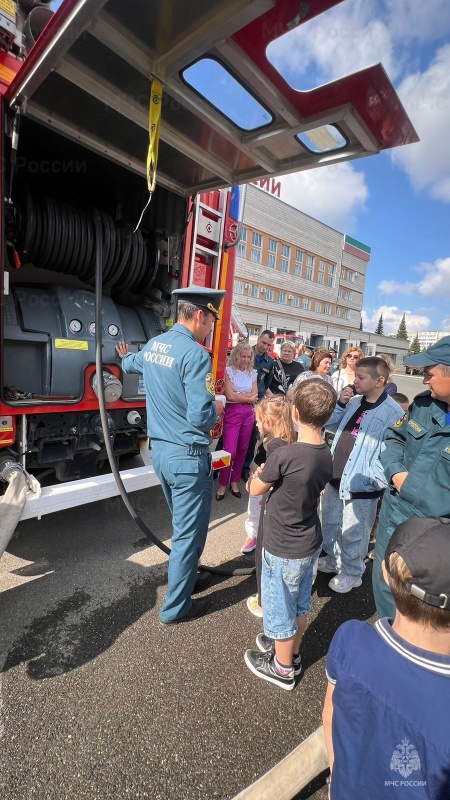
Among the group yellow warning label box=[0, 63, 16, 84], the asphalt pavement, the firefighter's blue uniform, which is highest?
yellow warning label box=[0, 63, 16, 84]

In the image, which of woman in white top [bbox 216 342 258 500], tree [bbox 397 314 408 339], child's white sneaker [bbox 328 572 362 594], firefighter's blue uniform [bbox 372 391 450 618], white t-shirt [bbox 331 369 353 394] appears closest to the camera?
firefighter's blue uniform [bbox 372 391 450 618]

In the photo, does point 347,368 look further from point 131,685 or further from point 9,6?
point 9,6

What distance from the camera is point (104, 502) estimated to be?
3.80 meters

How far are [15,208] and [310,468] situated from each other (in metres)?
2.77

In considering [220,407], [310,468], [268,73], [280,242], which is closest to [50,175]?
[268,73]

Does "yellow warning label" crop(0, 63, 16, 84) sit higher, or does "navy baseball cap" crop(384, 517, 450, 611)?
"yellow warning label" crop(0, 63, 16, 84)

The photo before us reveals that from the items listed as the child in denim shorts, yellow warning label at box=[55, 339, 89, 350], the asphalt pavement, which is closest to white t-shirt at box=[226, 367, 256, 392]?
yellow warning label at box=[55, 339, 89, 350]

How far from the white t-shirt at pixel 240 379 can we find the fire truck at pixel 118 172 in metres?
0.42

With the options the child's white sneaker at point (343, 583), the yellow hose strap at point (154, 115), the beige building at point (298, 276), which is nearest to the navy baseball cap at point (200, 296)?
the yellow hose strap at point (154, 115)

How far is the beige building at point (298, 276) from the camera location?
33094mm

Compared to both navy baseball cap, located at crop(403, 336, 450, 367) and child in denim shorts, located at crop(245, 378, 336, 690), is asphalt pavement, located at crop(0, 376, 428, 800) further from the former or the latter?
navy baseball cap, located at crop(403, 336, 450, 367)

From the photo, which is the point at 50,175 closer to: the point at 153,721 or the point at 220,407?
the point at 220,407

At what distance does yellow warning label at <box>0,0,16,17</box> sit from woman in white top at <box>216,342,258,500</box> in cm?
291

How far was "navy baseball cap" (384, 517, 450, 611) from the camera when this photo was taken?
2.96ft
